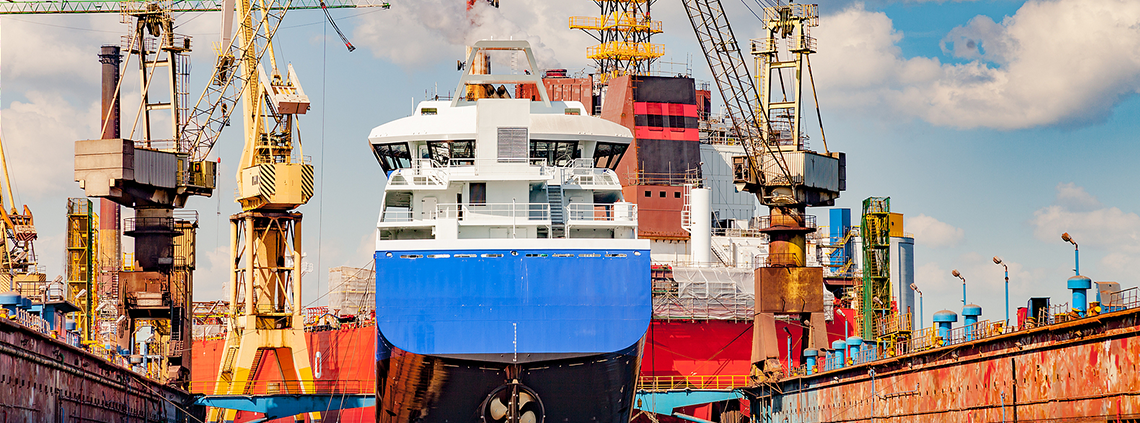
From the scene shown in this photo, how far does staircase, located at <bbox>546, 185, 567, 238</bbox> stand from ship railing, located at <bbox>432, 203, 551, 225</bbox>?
455mm

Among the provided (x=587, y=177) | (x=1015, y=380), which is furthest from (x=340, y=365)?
(x=1015, y=380)

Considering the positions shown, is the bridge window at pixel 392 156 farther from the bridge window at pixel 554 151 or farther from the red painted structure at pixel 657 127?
the red painted structure at pixel 657 127

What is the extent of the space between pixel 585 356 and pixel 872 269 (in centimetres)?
2102

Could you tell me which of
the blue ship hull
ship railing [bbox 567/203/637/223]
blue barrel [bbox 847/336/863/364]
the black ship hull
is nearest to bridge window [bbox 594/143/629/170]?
ship railing [bbox 567/203/637/223]

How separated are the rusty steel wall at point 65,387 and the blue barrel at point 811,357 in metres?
23.0

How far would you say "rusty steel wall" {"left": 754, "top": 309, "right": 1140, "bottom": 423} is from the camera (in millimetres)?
25453

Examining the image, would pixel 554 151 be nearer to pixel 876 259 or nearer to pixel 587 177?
pixel 587 177

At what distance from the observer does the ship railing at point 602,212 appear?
1495 inches

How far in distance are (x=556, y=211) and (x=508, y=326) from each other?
5656mm

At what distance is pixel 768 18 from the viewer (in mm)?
53156

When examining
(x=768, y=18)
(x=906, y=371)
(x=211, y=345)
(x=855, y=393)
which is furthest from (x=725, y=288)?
(x=211, y=345)

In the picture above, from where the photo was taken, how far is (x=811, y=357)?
157 ft

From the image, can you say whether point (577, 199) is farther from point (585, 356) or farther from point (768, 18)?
point (768, 18)

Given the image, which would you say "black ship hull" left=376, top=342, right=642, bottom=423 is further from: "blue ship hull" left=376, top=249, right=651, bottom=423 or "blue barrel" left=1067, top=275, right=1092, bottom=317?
"blue barrel" left=1067, top=275, right=1092, bottom=317
